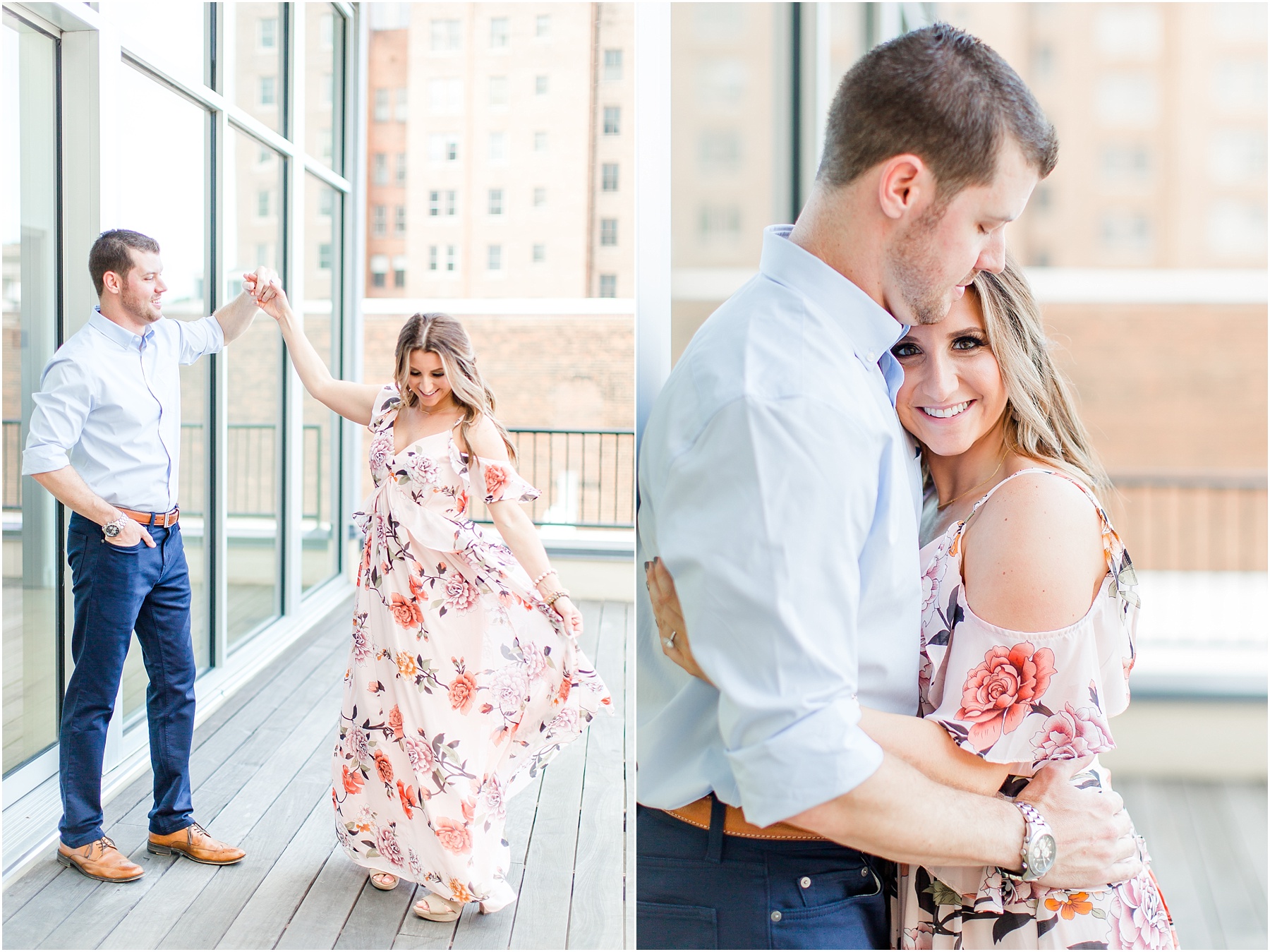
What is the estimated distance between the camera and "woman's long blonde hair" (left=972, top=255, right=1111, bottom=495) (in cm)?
96

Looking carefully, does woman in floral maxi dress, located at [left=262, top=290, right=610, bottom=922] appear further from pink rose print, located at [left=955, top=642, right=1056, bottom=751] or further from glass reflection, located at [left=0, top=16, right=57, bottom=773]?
pink rose print, located at [left=955, top=642, right=1056, bottom=751]

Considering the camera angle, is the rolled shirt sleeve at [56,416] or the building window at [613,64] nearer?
the rolled shirt sleeve at [56,416]

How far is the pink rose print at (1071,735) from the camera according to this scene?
822mm

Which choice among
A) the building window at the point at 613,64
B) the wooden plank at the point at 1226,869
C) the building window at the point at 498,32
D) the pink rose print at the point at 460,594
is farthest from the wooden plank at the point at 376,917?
the building window at the point at 498,32

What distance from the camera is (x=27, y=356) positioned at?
1938 millimetres

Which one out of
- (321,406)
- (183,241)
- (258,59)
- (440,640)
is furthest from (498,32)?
(440,640)

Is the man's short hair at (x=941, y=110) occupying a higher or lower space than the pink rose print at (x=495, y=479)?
higher

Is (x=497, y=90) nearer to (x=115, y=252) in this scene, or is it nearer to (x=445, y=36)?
(x=445, y=36)

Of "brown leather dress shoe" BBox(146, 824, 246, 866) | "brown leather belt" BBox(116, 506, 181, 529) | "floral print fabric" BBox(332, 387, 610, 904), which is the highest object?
"brown leather belt" BBox(116, 506, 181, 529)

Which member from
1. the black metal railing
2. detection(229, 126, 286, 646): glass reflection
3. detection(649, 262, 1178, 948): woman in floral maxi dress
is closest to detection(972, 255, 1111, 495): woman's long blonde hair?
detection(649, 262, 1178, 948): woman in floral maxi dress

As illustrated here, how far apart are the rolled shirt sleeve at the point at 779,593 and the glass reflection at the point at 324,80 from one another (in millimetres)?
3753

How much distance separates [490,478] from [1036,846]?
1263 mm

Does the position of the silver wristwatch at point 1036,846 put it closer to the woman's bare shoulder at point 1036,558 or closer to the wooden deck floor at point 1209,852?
the woman's bare shoulder at point 1036,558

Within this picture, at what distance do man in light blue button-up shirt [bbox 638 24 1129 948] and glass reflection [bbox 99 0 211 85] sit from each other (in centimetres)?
211
